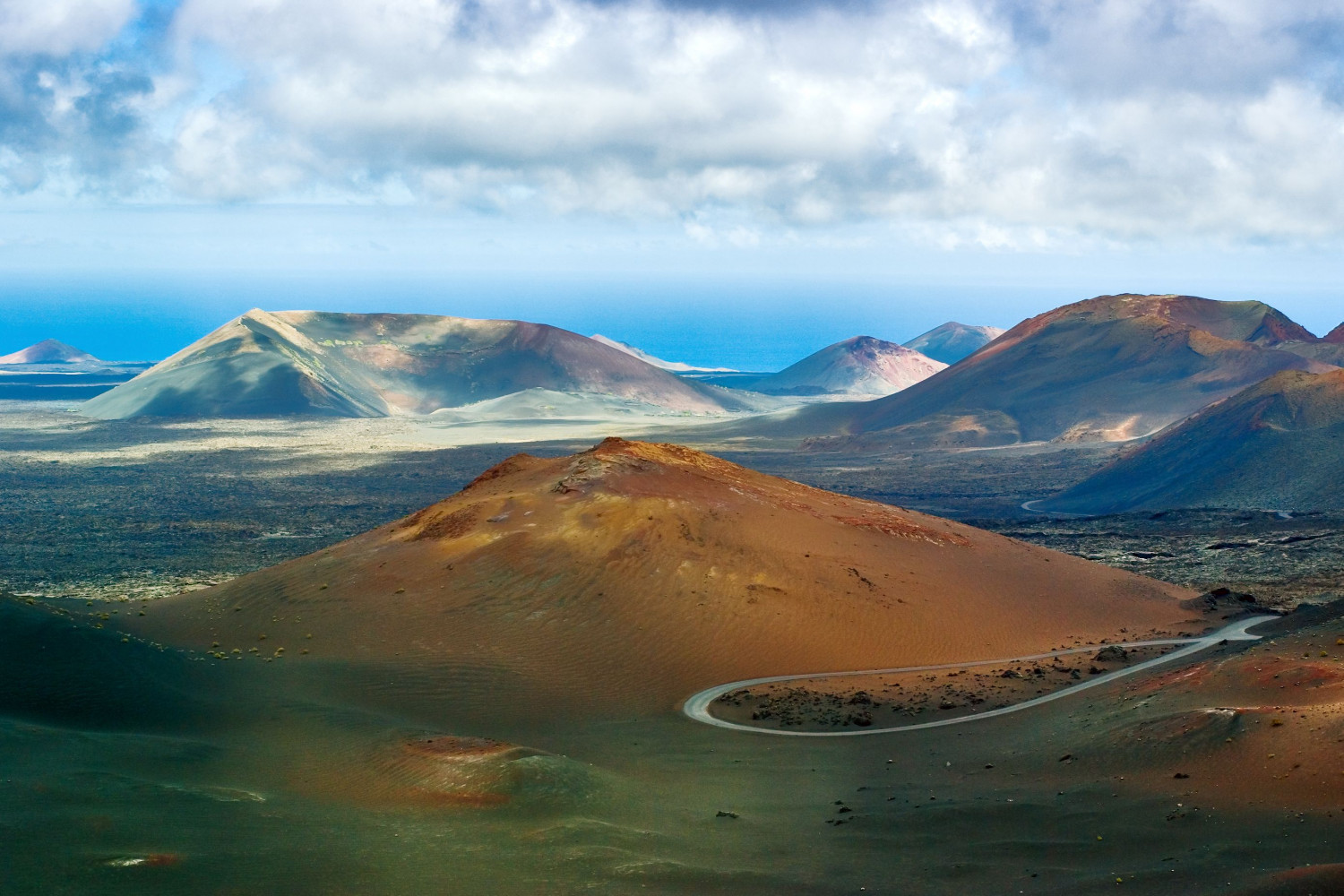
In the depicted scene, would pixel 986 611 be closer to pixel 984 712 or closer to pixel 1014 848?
pixel 984 712

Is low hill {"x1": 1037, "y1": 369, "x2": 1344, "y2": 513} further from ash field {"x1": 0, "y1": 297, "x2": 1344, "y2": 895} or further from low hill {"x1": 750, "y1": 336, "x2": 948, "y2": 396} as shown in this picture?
low hill {"x1": 750, "y1": 336, "x2": 948, "y2": 396}

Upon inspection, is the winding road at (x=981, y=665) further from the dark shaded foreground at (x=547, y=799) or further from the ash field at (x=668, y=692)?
the dark shaded foreground at (x=547, y=799)

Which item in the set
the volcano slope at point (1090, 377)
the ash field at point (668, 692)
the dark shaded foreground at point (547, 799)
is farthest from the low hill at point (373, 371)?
the dark shaded foreground at point (547, 799)

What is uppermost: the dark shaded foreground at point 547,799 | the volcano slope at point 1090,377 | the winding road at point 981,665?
the volcano slope at point 1090,377

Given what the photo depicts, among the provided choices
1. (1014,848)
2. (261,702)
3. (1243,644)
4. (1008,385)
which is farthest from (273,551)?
(1008,385)

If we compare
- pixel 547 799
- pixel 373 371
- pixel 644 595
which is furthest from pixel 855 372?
pixel 547 799

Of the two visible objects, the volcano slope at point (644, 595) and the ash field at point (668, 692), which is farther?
the volcano slope at point (644, 595)

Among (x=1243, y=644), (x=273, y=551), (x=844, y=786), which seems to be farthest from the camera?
(x=273, y=551)
